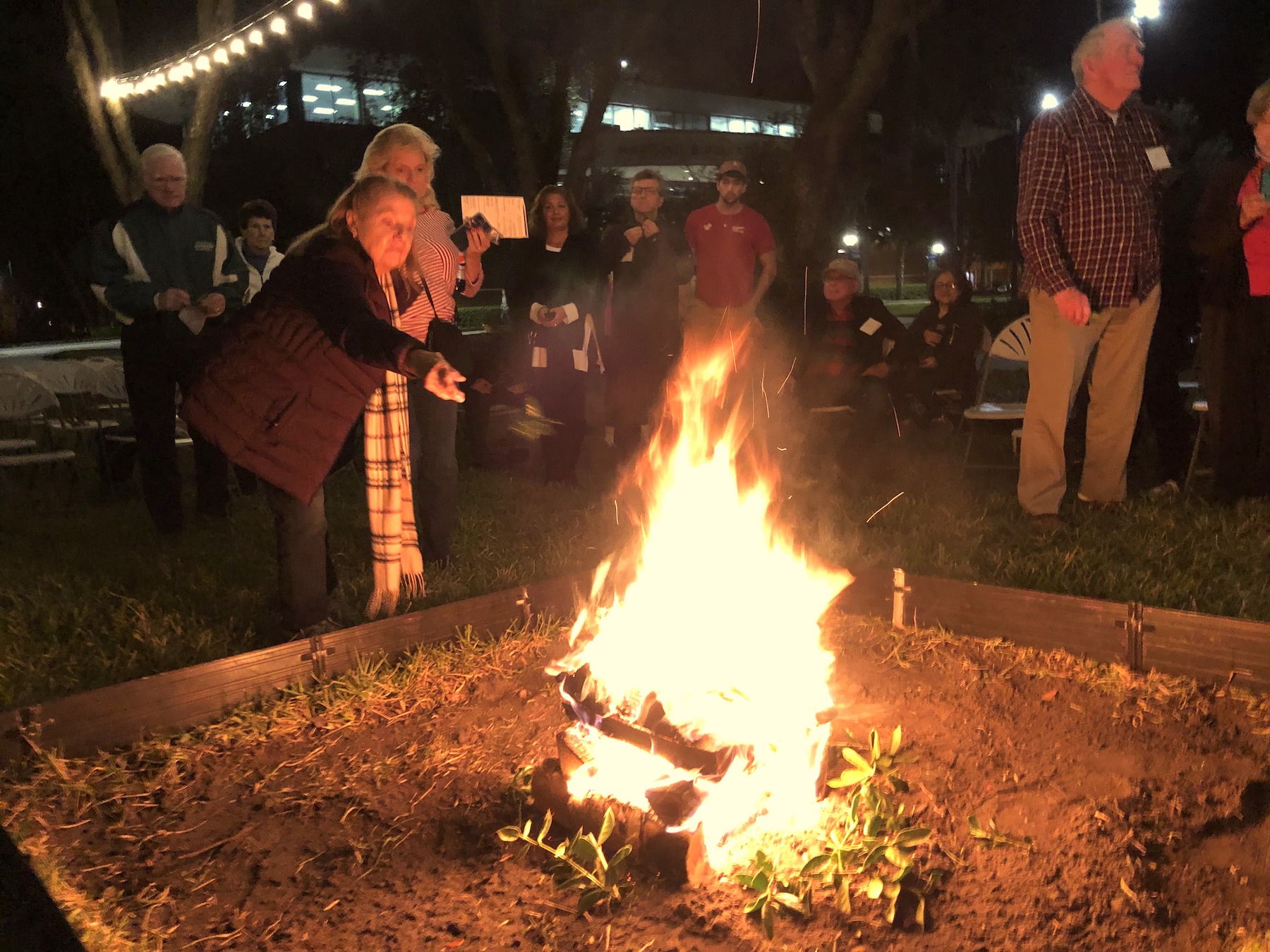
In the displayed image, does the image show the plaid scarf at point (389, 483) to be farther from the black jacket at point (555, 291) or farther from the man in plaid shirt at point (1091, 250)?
the man in plaid shirt at point (1091, 250)

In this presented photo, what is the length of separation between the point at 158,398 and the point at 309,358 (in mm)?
2780

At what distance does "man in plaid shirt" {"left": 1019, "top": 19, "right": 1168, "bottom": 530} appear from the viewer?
5645 millimetres

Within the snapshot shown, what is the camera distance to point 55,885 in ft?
9.68

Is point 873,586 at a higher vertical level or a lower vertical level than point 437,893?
higher

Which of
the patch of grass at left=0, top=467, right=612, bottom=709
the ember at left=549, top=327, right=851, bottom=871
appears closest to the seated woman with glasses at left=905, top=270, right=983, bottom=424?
the patch of grass at left=0, top=467, right=612, bottom=709

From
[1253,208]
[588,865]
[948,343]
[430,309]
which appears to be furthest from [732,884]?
[948,343]

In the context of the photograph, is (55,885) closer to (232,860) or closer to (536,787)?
(232,860)

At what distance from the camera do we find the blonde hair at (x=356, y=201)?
427cm

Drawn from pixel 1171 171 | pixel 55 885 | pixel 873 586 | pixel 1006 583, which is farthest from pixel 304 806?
pixel 1171 171

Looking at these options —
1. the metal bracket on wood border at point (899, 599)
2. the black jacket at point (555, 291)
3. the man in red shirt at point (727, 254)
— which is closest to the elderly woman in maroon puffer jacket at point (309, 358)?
the metal bracket on wood border at point (899, 599)

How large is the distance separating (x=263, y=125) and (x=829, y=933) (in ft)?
122

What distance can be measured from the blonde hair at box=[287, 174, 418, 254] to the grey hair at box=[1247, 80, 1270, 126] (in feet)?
15.1

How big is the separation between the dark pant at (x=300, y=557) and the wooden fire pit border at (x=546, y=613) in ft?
1.07

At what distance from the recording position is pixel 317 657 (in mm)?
4285
